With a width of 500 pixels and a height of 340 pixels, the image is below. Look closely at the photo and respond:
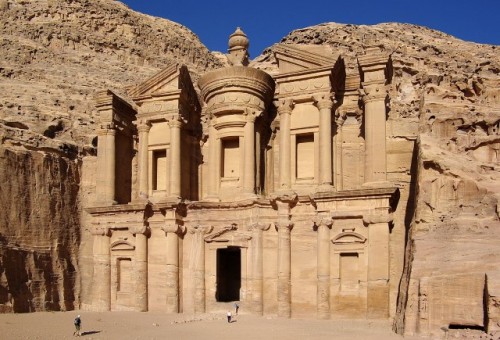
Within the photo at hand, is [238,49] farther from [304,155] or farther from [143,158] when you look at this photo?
[143,158]

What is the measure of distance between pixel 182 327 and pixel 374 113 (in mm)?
10972

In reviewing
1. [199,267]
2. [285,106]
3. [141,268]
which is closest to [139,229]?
[141,268]

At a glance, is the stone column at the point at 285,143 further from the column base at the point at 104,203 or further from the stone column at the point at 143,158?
the column base at the point at 104,203

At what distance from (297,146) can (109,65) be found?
2054 centimetres

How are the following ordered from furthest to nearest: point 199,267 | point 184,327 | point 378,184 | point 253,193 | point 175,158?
1. point 175,158
2. point 253,193
3. point 199,267
4. point 378,184
5. point 184,327

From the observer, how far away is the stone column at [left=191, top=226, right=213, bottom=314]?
910 inches

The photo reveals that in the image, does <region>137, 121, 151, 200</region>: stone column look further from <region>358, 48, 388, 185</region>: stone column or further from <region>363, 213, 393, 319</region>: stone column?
<region>363, 213, 393, 319</region>: stone column

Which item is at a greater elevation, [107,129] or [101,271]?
[107,129]

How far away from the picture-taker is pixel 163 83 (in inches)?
1039

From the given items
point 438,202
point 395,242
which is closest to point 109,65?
point 395,242

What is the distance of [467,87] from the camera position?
20.4 meters

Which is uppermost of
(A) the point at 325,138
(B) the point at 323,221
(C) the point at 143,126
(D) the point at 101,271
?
(C) the point at 143,126

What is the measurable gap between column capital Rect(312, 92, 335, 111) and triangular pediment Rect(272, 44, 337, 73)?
123 centimetres

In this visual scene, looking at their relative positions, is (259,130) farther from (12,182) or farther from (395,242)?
(12,182)
